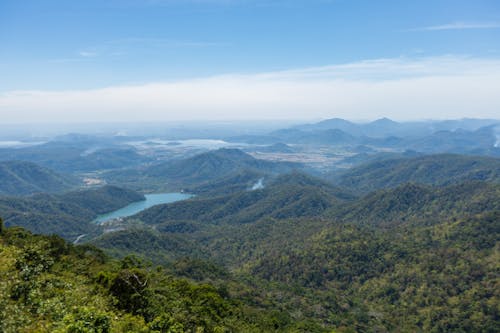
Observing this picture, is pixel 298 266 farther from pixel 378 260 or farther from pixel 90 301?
pixel 90 301

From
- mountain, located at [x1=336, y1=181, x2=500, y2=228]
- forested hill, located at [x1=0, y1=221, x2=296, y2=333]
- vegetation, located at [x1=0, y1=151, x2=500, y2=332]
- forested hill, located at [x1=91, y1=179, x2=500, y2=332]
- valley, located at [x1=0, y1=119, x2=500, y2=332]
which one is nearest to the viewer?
forested hill, located at [x1=0, y1=221, x2=296, y2=333]

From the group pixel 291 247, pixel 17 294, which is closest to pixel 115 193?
pixel 291 247

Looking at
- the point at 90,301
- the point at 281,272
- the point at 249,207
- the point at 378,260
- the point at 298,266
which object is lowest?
the point at 249,207

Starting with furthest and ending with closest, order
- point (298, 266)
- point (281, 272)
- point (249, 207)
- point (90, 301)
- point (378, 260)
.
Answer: point (249, 207)
point (298, 266)
point (281, 272)
point (378, 260)
point (90, 301)

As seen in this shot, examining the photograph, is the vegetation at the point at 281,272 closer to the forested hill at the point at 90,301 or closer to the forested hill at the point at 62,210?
the forested hill at the point at 90,301

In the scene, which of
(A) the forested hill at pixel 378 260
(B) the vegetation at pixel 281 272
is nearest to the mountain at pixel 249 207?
(B) the vegetation at pixel 281 272

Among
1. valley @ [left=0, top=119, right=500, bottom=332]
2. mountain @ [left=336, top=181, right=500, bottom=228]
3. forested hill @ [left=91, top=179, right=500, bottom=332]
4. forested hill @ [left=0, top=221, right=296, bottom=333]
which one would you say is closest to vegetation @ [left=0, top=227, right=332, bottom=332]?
forested hill @ [left=0, top=221, right=296, bottom=333]

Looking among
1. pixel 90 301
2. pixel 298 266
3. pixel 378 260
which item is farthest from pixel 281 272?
pixel 90 301

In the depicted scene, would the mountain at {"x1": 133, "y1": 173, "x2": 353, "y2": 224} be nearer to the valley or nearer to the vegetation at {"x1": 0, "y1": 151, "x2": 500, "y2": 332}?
the vegetation at {"x1": 0, "y1": 151, "x2": 500, "y2": 332}

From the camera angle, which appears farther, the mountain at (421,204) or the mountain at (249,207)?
the mountain at (249,207)
